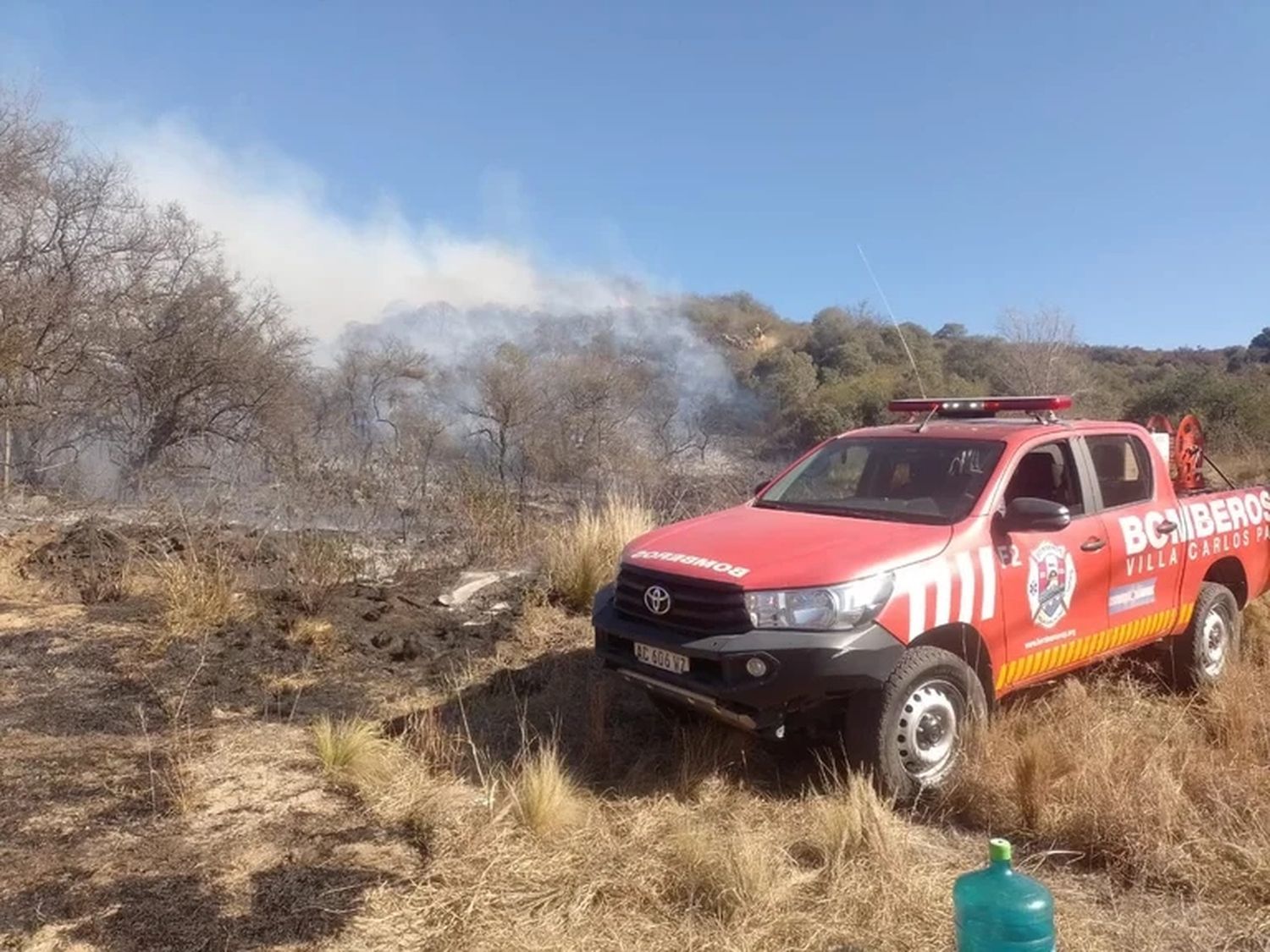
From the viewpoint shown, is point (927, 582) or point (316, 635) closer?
point (927, 582)

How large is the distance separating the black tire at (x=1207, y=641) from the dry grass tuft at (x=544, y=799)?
3.86m

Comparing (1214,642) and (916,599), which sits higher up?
(916,599)

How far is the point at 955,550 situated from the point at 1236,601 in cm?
297

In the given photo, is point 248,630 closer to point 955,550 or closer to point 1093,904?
point 955,550

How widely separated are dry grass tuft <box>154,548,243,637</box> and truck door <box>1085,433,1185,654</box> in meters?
5.64

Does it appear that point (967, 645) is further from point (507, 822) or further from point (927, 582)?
point (507, 822)

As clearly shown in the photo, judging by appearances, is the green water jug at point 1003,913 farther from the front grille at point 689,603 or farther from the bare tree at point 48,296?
the bare tree at point 48,296

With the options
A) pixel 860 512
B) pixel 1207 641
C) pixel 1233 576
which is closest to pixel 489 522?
pixel 860 512

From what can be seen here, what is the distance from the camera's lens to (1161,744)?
4438 mm

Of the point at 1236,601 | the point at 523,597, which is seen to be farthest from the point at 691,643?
the point at 1236,601

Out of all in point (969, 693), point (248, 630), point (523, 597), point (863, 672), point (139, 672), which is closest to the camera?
point (863, 672)

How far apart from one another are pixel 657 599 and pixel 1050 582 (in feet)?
6.59

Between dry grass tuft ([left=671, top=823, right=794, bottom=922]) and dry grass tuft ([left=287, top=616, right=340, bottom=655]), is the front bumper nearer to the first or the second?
dry grass tuft ([left=671, top=823, right=794, bottom=922])

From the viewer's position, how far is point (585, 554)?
766 cm
